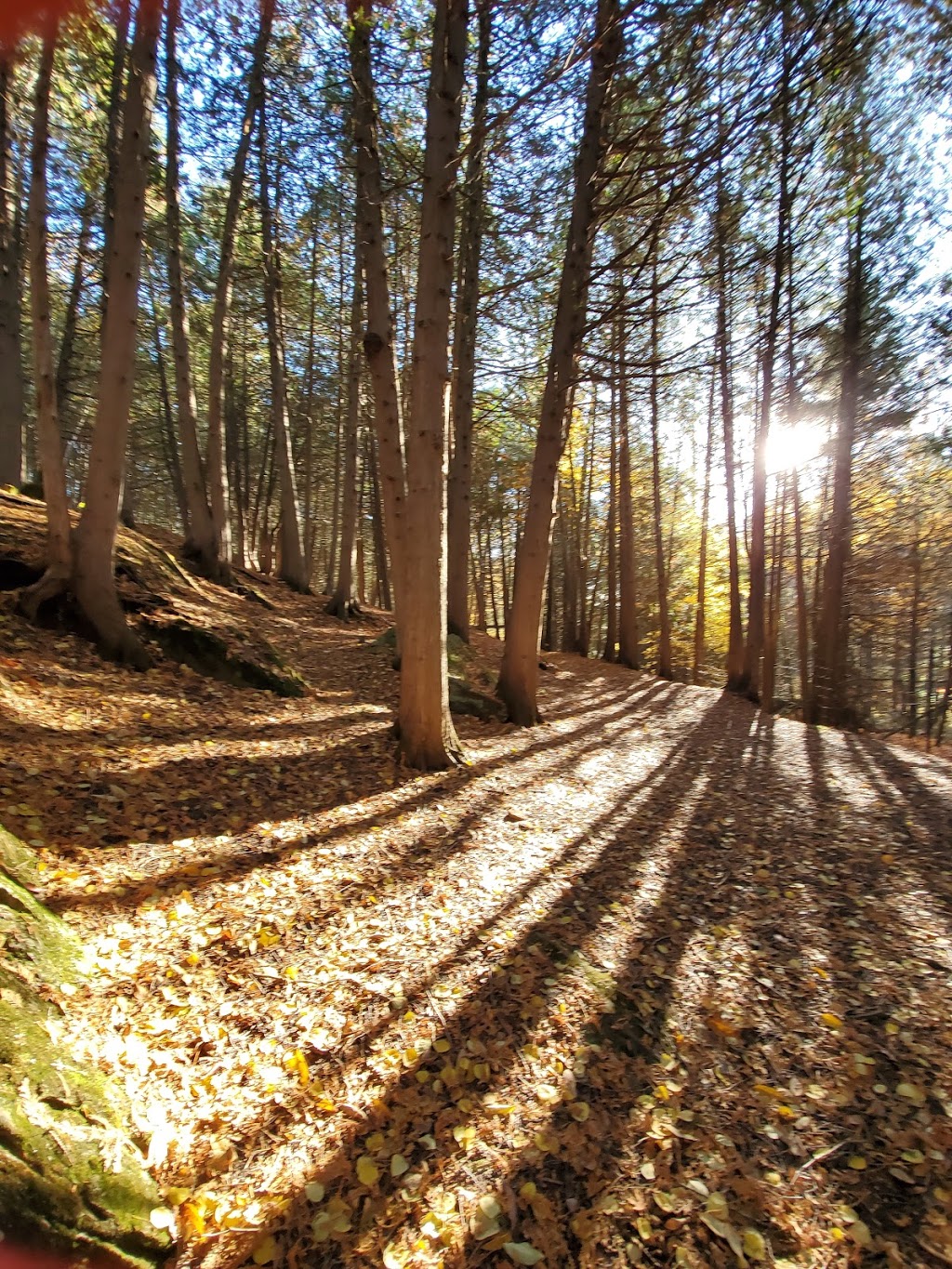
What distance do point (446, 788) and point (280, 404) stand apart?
10.7 m

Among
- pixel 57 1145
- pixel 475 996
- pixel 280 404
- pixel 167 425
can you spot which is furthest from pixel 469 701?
pixel 167 425

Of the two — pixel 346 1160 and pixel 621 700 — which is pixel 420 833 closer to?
pixel 346 1160

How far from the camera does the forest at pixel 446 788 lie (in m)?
1.95

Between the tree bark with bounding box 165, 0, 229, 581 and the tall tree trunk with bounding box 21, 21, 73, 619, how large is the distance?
14.1 feet

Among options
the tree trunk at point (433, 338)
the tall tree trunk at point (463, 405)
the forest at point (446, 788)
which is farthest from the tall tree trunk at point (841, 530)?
the tree trunk at point (433, 338)

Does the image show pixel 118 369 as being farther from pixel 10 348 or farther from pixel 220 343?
pixel 10 348

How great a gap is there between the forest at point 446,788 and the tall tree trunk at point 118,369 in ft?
0.13

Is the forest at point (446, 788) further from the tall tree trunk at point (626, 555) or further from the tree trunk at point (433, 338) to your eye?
the tall tree trunk at point (626, 555)

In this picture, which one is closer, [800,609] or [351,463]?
[351,463]

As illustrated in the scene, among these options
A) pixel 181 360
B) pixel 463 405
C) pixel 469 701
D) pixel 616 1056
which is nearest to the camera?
pixel 616 1056

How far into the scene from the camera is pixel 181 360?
966 cm

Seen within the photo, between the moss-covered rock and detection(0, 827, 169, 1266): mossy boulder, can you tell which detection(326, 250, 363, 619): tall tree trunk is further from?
detection(0, 827, 169, 1266): mossy boulder

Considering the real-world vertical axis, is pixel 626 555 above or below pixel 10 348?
below

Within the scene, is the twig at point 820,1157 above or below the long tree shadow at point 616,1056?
below
